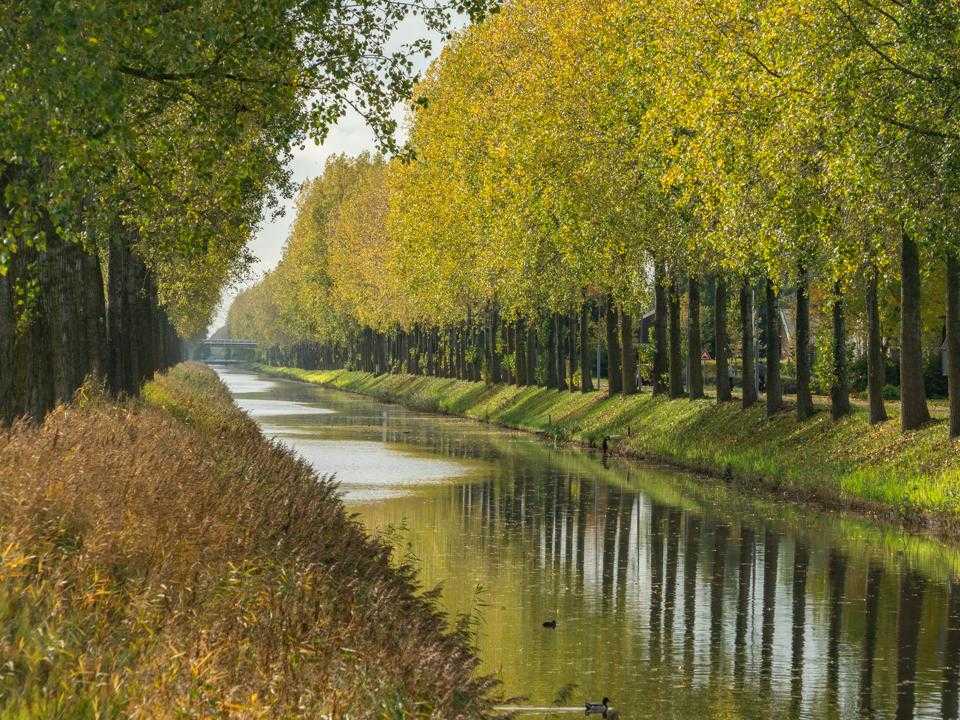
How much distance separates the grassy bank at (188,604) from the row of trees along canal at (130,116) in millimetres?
2917

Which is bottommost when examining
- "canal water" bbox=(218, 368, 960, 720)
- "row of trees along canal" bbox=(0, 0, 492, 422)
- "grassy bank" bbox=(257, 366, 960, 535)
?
"canal water" bbox=(218, 368, 960, 720)

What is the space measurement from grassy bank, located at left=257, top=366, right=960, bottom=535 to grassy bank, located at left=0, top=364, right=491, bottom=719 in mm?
14143

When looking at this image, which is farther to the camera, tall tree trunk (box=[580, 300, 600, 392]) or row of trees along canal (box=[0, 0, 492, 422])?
tall tree trunk (box=[580, 300, 600, 392])

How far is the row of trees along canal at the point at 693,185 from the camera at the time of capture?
1006 inches

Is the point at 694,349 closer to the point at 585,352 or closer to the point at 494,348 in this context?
the point at 585,352

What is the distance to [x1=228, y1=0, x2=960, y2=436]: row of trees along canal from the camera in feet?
83.9

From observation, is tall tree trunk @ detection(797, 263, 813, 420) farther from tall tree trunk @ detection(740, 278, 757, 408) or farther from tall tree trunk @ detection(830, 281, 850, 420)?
tall tree trunk @ detection(740, 278, 757, 408)

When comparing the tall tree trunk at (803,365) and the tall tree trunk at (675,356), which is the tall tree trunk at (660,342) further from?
the tall tree trunk at (803,365)

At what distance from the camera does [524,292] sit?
5722cm

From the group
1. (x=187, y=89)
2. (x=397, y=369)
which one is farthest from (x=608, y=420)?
(x=397, y=369)

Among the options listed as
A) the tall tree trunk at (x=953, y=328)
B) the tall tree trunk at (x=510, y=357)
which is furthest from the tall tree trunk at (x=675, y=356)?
the tall tree trunk at (x=510, y=357)

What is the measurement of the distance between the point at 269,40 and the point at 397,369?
321ft

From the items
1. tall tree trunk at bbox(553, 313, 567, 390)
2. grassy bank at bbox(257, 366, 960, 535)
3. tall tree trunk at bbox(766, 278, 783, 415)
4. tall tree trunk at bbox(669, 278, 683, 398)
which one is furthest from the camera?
tall tree trunk at bbox(553, 313, 567, 390)

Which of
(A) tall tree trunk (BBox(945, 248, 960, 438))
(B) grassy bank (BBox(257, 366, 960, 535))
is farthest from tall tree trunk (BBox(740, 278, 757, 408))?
(A) tall tree trunk (BBox(945, 248, 960, 438))
